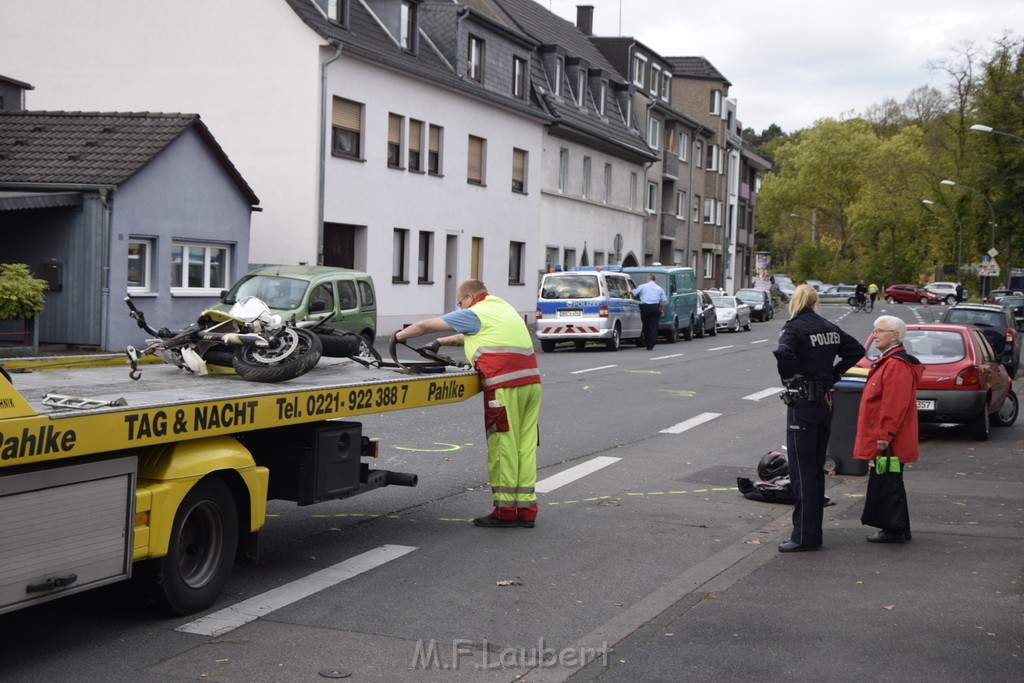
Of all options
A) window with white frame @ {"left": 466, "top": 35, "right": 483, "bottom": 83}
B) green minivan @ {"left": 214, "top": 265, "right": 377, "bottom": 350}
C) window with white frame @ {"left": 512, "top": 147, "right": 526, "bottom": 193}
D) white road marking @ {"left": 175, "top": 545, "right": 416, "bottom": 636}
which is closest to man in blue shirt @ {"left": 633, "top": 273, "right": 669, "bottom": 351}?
window with white frame @ {"left": 466, "top": 35, "right": 483, "bottom": 83}

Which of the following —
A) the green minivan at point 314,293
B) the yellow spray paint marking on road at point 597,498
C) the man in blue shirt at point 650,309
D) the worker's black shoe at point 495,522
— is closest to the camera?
the worker's black shoe at point 495,522

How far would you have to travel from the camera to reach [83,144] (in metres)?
25.2

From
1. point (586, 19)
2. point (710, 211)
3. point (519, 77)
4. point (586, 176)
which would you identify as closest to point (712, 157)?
point (710, 211)

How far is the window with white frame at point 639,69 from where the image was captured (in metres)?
56.3

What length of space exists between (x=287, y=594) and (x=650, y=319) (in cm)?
2557

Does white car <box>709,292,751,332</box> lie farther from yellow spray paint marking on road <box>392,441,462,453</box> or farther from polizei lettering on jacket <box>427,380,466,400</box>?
polizei lettering on jacket <box>427,380,466,400</box>

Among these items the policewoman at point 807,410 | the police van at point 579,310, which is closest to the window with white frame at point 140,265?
the police van at point 579,310

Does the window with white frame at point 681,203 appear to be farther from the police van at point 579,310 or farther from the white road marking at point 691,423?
the white road marking at point 691,423

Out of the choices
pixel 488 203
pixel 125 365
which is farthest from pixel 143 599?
pixel 488 203

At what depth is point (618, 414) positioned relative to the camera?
16938 millimetres

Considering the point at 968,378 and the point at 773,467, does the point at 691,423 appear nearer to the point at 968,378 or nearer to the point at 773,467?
the point at 968,378

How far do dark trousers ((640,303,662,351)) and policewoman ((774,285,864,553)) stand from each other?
76.3 ft

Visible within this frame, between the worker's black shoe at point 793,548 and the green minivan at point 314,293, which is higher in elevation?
the green minivan at point 314,293

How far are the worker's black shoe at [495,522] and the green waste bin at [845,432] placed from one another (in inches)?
182
